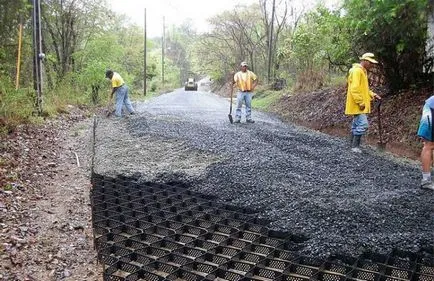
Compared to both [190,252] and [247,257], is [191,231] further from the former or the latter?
[247,257]

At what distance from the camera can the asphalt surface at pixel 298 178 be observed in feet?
12.9

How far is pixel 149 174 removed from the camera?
20.0ft

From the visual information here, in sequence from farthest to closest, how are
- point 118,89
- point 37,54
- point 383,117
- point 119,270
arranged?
point 118,89, point 37,54, point 383,117, point 119,270

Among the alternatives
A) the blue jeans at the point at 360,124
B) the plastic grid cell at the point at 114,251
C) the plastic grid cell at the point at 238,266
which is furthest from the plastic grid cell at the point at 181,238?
the blue jeans at the point at 360,124

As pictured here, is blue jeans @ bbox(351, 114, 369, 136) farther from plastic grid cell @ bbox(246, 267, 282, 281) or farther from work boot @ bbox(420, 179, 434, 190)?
plastic grid cell @ bbox(246, 267, 282, 281)

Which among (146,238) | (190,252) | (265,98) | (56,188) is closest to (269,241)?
(190,252)

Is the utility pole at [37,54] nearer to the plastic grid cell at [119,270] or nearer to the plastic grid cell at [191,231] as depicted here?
the plastic grid cell at [191,231]

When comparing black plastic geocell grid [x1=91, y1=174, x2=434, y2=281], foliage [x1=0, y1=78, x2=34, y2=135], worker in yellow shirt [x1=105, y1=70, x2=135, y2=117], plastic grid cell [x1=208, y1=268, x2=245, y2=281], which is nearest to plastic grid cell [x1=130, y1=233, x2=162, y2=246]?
black plastic geocell grid [x1=91, y1=174, x2=434, y2=281]

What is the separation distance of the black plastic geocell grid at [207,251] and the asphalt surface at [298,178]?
0.16m

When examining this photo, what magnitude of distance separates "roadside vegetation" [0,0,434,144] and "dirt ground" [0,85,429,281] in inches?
27.3

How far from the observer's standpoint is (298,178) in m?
5.65

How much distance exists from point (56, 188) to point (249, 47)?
33.7m

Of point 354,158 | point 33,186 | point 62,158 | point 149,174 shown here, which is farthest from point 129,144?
point 354,158

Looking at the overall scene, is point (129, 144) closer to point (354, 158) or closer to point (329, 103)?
point (354, 158)
